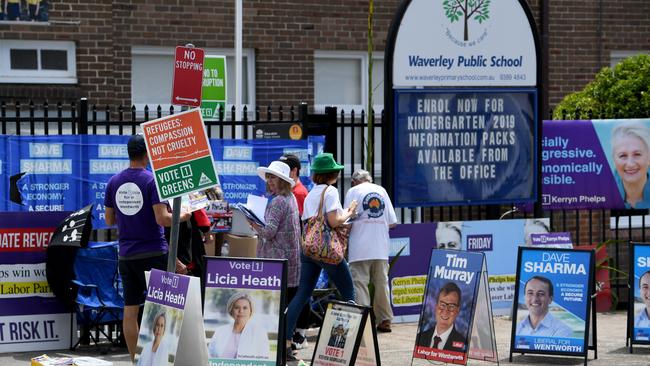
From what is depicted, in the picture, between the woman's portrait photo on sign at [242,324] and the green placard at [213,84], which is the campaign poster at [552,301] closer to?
the woman's portrait photo on sign at [242,324]

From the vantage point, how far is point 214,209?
11789mm

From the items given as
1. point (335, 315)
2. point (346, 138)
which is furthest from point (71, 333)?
point (346, 138)

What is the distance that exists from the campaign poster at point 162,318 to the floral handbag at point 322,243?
2171 mm

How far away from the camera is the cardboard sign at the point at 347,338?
8.77 m

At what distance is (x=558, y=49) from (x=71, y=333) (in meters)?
9.89

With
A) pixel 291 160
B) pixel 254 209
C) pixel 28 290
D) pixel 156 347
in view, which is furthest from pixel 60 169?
pixel 156 347

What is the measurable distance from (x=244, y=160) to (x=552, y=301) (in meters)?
3.54

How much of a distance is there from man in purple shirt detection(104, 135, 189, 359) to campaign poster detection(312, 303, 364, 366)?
4.70 feet

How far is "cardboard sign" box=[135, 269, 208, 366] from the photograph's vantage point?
830cm

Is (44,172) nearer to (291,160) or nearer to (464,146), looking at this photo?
(291,160)

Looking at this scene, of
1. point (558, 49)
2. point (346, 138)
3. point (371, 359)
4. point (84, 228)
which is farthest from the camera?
point (558, 49)

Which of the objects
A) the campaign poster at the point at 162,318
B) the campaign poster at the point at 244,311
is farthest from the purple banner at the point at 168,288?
the campaign poster at the point at 244,311

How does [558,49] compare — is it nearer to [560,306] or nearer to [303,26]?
[303,26]

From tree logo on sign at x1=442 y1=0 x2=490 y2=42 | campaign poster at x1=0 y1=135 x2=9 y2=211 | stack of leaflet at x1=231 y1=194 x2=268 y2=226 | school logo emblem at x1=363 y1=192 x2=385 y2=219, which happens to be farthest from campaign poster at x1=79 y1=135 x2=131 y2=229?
tree logo on sign at x1=442 y1=0 x2=490 y2=42
